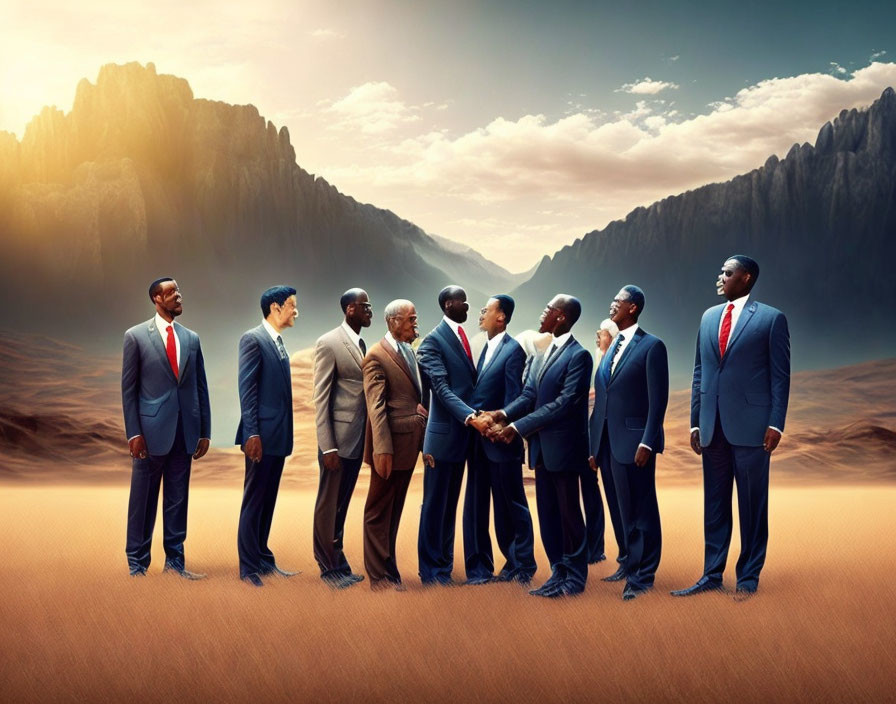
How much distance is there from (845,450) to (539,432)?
45.8 feet

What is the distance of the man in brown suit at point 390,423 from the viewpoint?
18.5ft

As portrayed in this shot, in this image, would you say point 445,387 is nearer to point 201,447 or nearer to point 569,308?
point 569,308

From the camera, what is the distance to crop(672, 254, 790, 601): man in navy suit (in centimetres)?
536

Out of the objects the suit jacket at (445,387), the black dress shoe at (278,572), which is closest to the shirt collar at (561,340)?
the suit jacket at (445,387)

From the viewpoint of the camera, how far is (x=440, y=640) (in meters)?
4.86

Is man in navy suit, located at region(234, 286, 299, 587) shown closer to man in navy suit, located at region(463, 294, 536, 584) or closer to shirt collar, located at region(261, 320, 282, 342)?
shirt collar, located at region(261, 320, 282, 342)

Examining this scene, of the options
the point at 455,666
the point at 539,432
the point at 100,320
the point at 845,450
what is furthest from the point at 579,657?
the point at 100,320

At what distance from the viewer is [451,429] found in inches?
227

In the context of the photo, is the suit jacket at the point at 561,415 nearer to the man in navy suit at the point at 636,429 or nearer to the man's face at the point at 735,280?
the man in navy suit at the point at 636,429

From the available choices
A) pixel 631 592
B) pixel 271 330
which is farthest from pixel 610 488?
pixel 271 330

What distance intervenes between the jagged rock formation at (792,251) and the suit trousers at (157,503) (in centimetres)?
1512

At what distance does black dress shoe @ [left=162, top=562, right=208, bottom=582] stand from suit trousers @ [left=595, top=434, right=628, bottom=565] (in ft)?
8.74

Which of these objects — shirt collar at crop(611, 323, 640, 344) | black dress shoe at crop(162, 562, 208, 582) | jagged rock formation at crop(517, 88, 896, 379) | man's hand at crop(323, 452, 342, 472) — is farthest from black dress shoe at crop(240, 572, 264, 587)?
jagged rock formation at crop(517, 88, 896, 379)

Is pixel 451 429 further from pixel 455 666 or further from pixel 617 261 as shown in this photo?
pixel 617 261
